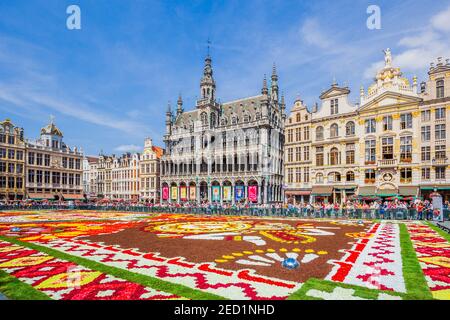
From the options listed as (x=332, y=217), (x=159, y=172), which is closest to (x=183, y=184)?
(x=159, y=172)

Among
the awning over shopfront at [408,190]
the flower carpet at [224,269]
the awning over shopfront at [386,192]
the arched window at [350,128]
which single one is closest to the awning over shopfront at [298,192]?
the awning over shopfront at [386,192]

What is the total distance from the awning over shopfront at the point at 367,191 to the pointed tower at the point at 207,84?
1251 inches

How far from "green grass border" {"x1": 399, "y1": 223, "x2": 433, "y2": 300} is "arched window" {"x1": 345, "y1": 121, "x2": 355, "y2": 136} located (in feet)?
90.5

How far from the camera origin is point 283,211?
25547 millimetres

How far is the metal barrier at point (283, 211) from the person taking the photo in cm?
2106

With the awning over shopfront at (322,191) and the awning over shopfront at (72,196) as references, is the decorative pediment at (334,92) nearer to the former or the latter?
the awning over shopfront at (322,191)

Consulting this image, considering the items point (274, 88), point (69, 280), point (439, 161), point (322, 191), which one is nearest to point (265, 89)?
point (274, 88)

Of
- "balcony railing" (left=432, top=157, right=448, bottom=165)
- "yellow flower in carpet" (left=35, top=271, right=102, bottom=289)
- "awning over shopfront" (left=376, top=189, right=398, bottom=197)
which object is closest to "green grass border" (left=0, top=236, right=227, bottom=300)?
"yellow flower in carpet" (left=35, top=271, right=102, bottom=289)

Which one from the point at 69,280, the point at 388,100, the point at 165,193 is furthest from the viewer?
the point at 165,193

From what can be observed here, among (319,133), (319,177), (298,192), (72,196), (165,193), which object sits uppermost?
(319,133)

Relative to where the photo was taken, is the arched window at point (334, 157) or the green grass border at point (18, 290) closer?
the green grass border at point (18, 290)

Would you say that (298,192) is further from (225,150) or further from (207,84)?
(207,84)

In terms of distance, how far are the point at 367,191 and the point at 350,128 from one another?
7706mm

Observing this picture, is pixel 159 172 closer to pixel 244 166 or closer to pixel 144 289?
pixel 244 166
